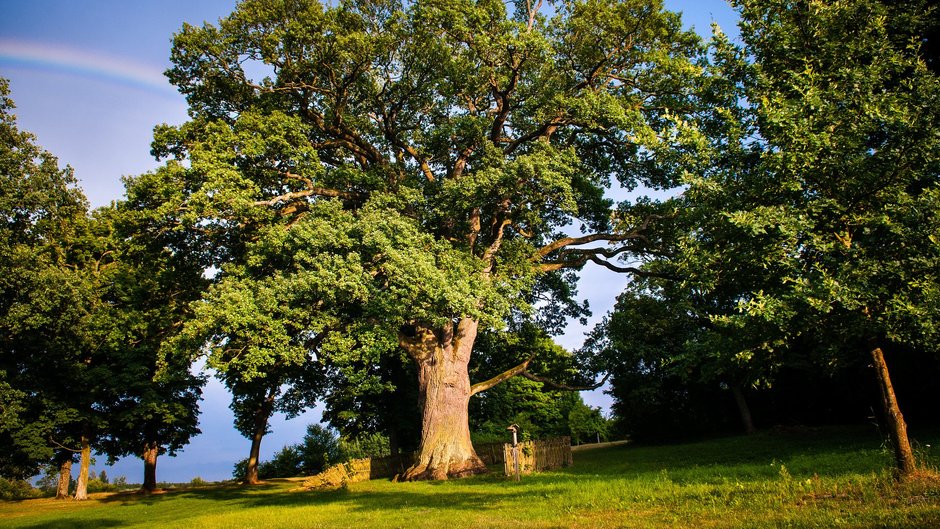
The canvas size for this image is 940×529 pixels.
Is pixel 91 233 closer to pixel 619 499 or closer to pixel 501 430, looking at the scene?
pixel 501 430

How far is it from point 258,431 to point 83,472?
10578mm

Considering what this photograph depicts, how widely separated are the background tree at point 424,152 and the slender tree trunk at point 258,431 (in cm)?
2011

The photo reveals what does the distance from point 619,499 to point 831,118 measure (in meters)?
8.28

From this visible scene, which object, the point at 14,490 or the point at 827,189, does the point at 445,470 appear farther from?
the point at 14,490

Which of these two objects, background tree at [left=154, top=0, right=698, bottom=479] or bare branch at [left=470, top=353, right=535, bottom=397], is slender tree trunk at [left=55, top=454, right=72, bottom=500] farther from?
bare branch at [left=470, top=353, right=535, bottom=397]

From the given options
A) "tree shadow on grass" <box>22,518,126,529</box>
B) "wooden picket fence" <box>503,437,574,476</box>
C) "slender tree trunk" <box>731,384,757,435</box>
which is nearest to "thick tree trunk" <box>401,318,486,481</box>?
"wooden picket fence" <box>503,437,574,476</box>

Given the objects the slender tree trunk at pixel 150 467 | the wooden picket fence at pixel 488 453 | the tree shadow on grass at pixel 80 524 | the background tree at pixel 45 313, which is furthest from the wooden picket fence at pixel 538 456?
the slender tree trunk at pixel 150 467

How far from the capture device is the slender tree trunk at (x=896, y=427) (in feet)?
32.9

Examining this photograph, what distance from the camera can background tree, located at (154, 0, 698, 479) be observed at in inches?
732

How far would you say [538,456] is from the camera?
72.9 ft

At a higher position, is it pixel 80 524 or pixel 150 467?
pixel 150 467

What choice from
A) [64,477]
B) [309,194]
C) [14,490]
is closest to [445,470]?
[309,194]

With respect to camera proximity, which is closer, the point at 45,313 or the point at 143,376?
the point at 45,313

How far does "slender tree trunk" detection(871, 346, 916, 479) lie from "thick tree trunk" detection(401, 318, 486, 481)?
46.4ft
